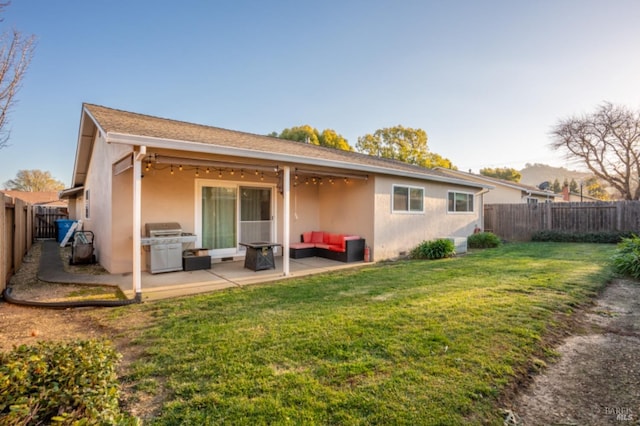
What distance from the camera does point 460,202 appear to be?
12.2 metres

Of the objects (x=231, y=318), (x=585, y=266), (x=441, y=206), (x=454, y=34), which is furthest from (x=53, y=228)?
(x=585, y=266)

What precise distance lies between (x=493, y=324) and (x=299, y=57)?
1099cm

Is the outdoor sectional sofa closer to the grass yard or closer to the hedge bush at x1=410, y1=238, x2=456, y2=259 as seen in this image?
the hedge bush at x1=410, y1=238, x2=456, y2=259

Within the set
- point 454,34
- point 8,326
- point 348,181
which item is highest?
point 454,34

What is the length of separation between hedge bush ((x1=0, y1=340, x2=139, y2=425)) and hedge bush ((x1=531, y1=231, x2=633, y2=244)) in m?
16.6

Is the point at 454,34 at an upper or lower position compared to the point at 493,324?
upper

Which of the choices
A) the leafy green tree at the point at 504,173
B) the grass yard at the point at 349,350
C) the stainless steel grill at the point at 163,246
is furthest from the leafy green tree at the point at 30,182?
the leafy green tree at the point at 504,173

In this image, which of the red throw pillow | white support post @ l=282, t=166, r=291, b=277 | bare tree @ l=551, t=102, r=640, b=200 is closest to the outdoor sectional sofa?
the red throw pillow

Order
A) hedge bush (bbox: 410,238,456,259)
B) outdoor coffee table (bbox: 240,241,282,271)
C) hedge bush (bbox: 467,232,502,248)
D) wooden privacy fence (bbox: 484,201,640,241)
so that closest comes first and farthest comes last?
outdoor coffee table (bbox: 240,241,282,271)
hedge bush (bbox: 410,238,456,259)
hedge bush (bbox: 467,232,502,248)
wooden privacy fence (bbox: 484,201,640,241)

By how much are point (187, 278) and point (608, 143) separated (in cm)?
2960

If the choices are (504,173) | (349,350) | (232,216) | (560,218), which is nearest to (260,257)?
(232,216)

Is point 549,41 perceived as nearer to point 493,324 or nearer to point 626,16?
point 626,16

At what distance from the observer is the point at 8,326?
3893mm

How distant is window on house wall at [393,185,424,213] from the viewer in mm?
9408
